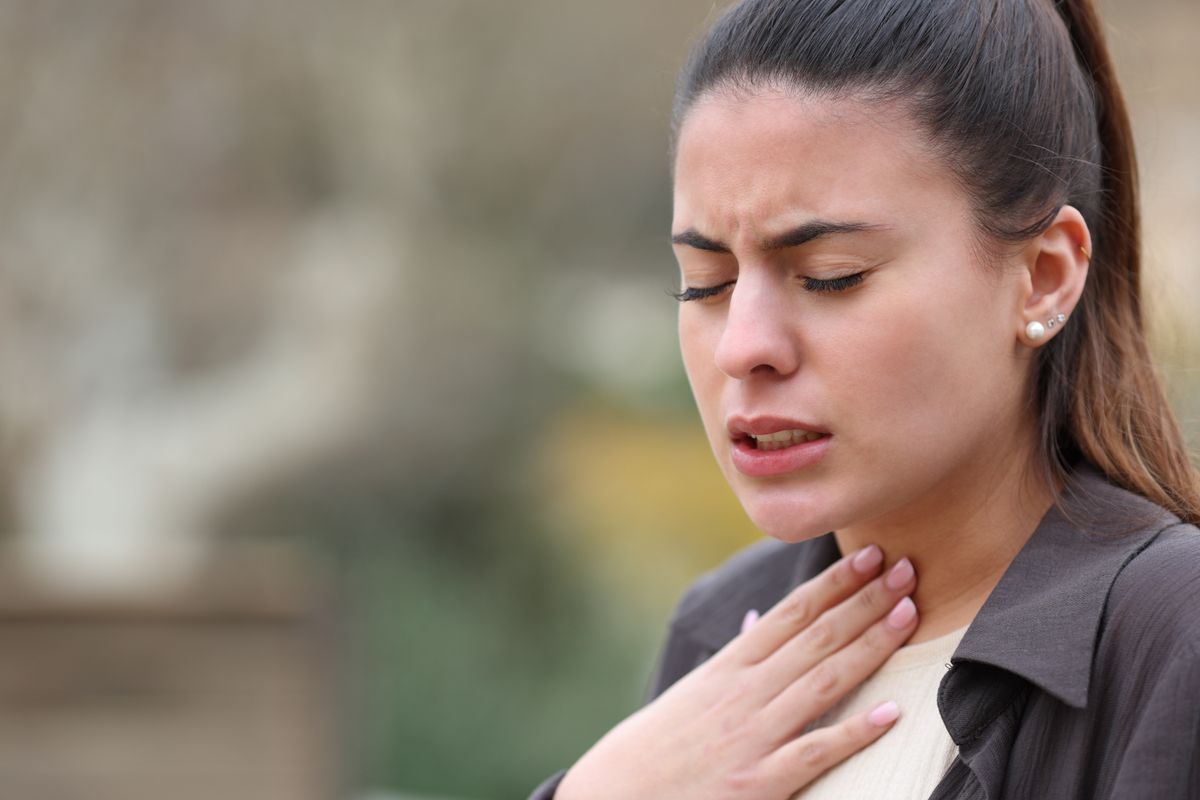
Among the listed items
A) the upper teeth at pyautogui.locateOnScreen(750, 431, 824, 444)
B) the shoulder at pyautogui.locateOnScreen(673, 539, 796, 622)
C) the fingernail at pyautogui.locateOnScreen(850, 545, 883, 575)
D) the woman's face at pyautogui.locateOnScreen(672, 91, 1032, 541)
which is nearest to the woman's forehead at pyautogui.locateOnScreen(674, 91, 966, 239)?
the woman's face at pyautogui.locateOnScreen(672, 91, 1032, 541)

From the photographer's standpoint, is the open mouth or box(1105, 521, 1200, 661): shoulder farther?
the open mouth

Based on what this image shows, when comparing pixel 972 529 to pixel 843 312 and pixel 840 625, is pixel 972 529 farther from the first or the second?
pixel 843 312

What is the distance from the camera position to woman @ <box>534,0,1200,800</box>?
1425 millimetres

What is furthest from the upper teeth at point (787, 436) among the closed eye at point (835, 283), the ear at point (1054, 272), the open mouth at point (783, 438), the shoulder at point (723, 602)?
the shoulder at point (723, 602)

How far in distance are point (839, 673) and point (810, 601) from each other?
0.11 meters

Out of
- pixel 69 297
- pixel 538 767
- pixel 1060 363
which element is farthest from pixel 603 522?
pixel 1060 363

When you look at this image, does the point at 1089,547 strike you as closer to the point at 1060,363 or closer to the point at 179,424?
the point at 1060,363

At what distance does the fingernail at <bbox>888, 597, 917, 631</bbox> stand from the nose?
333 mm

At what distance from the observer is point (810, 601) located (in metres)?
1.73

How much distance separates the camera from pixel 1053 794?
1367 millimetres

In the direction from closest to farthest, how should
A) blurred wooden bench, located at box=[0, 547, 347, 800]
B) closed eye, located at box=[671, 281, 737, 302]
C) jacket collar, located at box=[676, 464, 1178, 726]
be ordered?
jacket collar, located at box=[676, 464, 1178, 726], closed eye, located at box=[671, 281, 737, 302], blurred wooden bench, located at box=[0, 547, 347, 800]

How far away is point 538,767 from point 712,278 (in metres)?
4.95

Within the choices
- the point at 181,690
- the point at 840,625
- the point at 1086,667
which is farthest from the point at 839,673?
the point at 181,690

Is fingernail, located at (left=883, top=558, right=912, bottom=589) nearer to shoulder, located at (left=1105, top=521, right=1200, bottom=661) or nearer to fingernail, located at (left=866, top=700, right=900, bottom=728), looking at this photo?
fingernail, located at (left=866, top=700, right=900, bottom=728)
